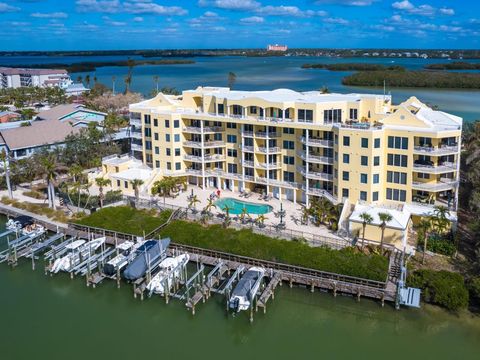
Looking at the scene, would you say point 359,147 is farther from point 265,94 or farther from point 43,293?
point 43,293

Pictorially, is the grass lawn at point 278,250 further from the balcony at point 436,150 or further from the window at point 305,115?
the window at point 305,115

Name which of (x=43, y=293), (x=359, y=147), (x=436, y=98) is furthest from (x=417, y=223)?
(x=436, y=98)

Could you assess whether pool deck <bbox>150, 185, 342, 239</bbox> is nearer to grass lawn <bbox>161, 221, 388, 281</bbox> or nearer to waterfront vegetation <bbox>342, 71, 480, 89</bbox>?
grass lawn <bbox>161, 221, 388, 281</bbox>

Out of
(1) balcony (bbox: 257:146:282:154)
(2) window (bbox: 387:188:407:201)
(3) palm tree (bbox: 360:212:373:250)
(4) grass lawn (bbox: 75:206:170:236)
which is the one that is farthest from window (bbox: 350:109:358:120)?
(4) grass lawn (bbox: 75:206:170:236)

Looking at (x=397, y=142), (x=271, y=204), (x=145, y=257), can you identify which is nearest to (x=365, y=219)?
(x=397, y=142)

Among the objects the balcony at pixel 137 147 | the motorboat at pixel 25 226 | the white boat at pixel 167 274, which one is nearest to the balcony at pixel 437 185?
the white boat at pixel 167 274

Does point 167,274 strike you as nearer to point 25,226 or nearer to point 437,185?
point 25,226
